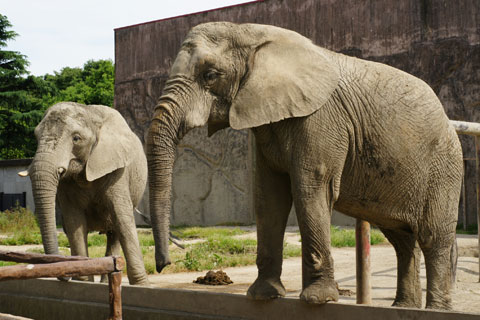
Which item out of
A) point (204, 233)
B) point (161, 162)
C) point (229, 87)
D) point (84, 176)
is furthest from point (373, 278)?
point (204, 233)

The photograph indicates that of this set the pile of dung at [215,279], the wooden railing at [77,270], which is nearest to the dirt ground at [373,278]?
the pile of dung at [215,279]

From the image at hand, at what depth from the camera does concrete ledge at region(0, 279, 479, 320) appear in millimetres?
3678

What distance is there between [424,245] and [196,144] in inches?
556

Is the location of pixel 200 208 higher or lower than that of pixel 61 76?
lower

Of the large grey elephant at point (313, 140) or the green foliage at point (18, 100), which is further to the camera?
Answer: the green foliage at point (18, 100)

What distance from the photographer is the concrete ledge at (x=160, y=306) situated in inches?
145

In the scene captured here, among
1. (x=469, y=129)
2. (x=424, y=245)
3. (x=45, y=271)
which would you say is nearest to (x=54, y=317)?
(x=45, y=271)

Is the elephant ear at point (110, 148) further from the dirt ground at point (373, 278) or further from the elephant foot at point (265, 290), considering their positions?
the elephant foot at point (265, 290)

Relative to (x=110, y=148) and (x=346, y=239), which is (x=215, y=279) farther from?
(x=346, y=239)

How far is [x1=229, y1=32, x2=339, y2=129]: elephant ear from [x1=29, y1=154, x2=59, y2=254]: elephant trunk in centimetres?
246

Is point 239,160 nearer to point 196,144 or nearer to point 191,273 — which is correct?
point 196,144

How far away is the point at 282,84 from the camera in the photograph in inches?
157

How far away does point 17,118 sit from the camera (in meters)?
27.5

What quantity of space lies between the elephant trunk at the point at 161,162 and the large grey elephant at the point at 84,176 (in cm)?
217
